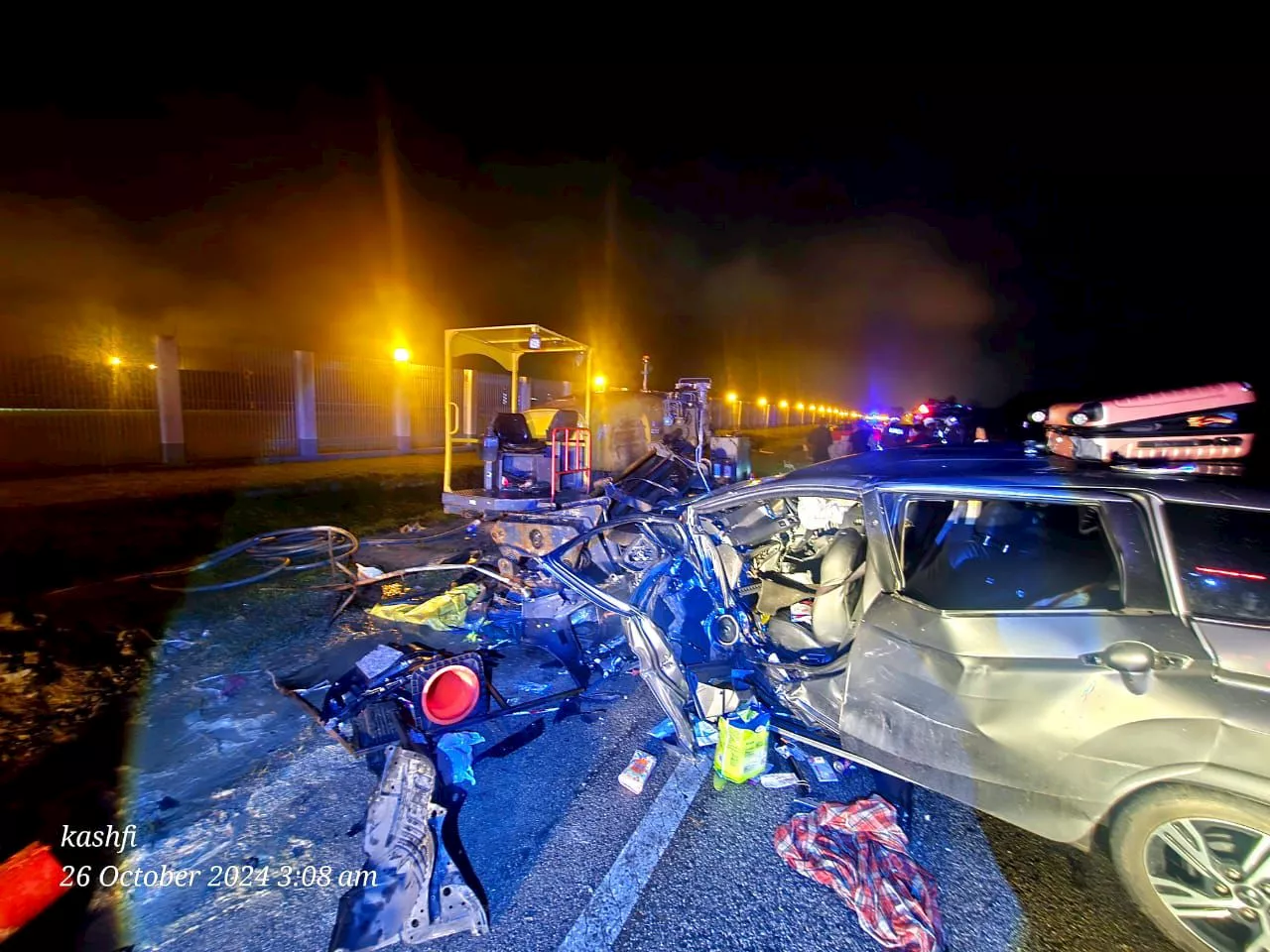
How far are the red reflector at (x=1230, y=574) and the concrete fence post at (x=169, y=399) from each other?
57.1ft

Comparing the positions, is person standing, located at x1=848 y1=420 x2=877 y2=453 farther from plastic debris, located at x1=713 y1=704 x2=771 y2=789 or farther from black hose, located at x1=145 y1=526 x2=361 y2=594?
plastic debris, located at x1=713 y1=704 x2=771 y2=789

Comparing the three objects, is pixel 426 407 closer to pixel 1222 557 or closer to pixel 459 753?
pixel 459 753

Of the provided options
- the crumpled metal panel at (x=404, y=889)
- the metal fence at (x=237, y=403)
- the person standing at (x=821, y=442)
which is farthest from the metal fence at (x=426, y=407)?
the crumpled metal panel at (x=404, y=889)

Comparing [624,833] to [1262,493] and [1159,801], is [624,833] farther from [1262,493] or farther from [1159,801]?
[1262,493]

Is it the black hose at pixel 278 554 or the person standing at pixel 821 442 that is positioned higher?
the person standing at pixel 821 442

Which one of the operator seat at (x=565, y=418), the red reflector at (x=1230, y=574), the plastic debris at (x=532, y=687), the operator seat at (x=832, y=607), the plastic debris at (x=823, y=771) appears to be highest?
the operator seat at (x=565, y=418)

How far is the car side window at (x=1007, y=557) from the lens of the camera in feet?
8.32

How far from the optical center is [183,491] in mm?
9812

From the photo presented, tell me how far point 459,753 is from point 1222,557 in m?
3.63

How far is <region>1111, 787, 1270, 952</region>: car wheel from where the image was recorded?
1748 mm

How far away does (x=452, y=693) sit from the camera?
10.4 feet

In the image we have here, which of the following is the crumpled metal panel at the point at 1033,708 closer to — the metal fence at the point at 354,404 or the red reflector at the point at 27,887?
the red reflector at the point at 27,887

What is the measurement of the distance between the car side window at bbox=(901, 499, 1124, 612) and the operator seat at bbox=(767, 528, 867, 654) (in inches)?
11.9

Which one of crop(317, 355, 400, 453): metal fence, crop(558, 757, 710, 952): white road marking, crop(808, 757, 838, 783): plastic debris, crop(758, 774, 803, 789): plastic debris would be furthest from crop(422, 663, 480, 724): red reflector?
crop(317, 355, 400, 453): metal fence
